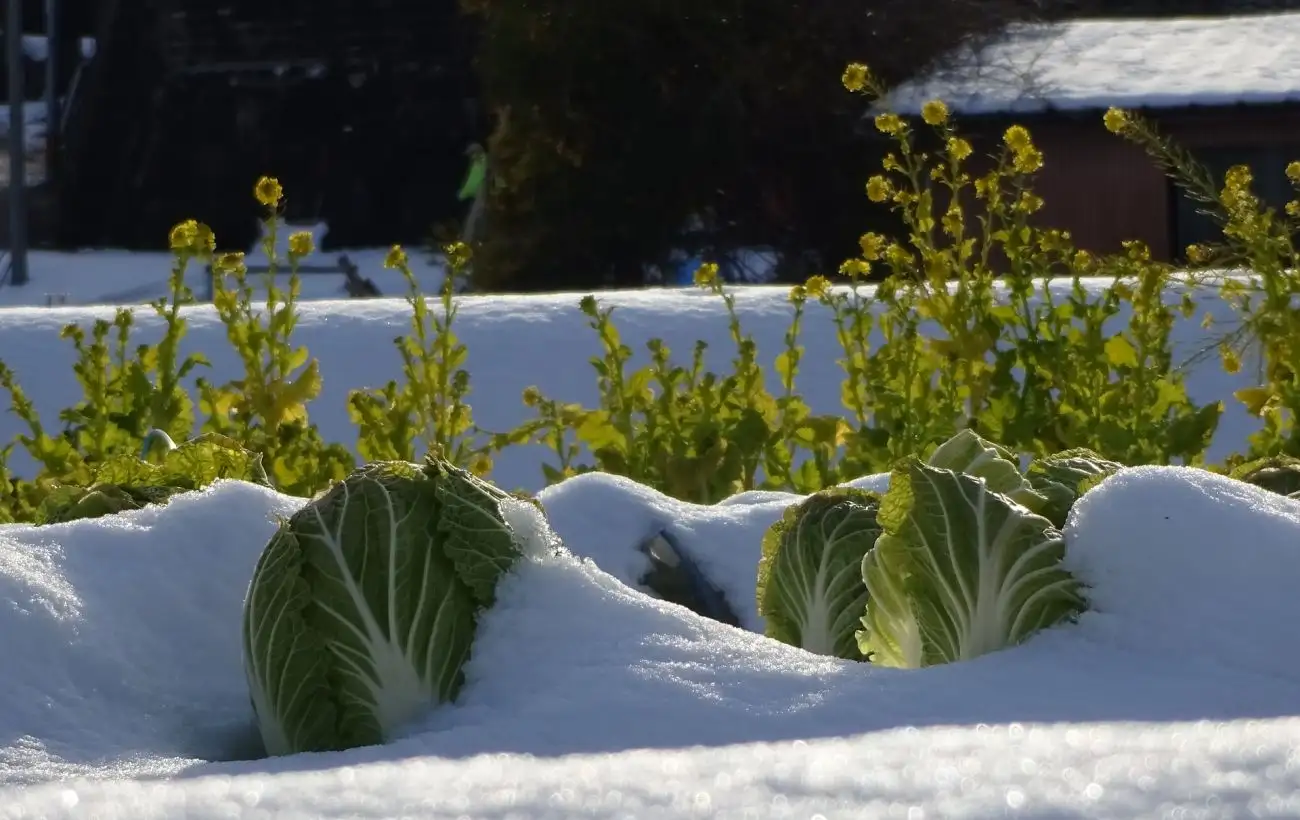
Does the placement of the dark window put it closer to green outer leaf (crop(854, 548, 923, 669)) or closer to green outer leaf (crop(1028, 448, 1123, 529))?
green outer leaf (crop(1028, 448, 1123, 529))

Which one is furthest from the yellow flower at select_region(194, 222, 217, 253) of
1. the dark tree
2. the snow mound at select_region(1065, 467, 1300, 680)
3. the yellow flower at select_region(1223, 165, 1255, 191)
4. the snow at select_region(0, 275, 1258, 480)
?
the dark tree

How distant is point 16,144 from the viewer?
17.5 metres

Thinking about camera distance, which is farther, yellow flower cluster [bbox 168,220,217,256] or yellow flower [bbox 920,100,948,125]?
yellow flower [bbox 920,100,948,125]

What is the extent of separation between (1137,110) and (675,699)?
14.2 m

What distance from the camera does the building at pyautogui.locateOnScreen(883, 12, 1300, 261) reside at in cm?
1491

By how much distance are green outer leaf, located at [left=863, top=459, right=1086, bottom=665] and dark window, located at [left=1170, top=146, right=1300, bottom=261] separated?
1392cm

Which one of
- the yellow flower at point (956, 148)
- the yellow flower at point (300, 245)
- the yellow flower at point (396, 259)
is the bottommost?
the yellow flower at point (396, 259)

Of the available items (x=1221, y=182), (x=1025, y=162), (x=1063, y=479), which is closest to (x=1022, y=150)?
(x=1025, y=162)

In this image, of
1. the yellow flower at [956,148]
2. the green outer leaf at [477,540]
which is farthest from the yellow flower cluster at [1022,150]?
the green outer leaf at [477,540]

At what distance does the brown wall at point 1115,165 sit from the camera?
49.7ft

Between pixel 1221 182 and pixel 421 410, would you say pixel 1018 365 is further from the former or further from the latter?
pixel 1221 182

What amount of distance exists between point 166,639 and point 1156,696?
91cm

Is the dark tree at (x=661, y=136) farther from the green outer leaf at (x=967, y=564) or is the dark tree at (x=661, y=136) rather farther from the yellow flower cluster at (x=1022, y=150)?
the green outer leaf at (x=967, y=564)

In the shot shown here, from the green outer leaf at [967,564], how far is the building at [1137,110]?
1360 centimetres
